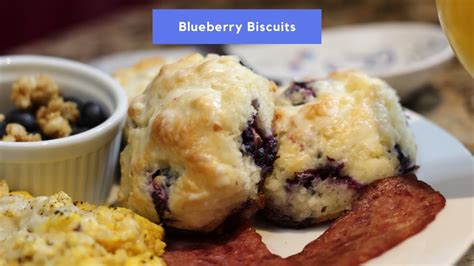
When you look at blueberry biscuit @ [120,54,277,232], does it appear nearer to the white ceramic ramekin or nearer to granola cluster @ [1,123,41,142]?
the white ceramic ramekin

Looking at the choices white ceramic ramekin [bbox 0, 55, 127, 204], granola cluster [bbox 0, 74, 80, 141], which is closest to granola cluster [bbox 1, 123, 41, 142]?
granola cluster [bbox 0, 74, 80, 141]

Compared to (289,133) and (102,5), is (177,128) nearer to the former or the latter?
(289,133)

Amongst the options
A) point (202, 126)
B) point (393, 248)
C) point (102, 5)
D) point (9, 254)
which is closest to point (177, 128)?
point (202, 126)

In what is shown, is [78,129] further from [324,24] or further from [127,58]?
[324,24]

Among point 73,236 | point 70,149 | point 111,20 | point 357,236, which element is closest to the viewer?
point 73,236

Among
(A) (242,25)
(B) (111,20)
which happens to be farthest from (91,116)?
(B) (111,20)

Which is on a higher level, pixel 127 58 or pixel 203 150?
pixel 203 150

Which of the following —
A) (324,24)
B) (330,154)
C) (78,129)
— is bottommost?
(324,24)
